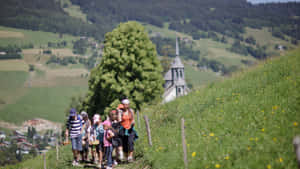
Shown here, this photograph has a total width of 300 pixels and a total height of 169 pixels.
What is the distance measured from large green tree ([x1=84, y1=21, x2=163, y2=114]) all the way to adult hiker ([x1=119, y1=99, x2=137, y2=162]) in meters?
21.3

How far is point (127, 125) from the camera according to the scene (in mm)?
11578

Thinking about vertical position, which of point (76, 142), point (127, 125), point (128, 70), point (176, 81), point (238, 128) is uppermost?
point (128, 70)

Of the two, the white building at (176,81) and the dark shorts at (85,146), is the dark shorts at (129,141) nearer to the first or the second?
the dark shorts at (85,146)

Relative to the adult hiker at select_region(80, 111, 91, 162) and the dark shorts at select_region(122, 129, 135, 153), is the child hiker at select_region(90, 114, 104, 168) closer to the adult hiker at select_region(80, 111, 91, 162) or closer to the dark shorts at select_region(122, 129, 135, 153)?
the adult hiker at select_region(80, 111, 91, 162)

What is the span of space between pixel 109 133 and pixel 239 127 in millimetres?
4866

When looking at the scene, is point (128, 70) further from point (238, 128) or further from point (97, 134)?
point (238, 128)

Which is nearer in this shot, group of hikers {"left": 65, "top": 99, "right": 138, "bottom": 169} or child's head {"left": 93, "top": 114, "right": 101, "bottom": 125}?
group of hikers {"left": 65, "top": 99, "right": 138, "bottom": 169}

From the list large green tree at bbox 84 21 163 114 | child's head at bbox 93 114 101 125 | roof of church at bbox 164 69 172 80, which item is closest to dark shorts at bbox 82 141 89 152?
child's head at bbox 93 114 101 125

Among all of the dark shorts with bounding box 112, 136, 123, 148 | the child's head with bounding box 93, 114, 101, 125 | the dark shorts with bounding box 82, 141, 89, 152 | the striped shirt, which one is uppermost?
the child's head with bounding box 93, 114, 101, 125

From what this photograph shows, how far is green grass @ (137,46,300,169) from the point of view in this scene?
7.39m

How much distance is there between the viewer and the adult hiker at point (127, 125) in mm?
11461

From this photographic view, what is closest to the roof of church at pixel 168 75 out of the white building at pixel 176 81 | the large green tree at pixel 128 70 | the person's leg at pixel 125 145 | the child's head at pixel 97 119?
the white building at pixel 176 81

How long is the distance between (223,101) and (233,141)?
5196 mm

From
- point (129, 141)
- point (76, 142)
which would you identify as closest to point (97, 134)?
point (76, 142)
